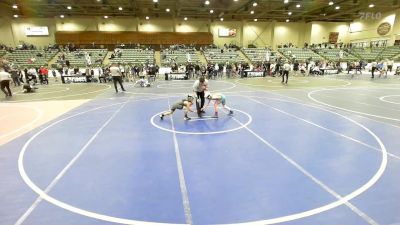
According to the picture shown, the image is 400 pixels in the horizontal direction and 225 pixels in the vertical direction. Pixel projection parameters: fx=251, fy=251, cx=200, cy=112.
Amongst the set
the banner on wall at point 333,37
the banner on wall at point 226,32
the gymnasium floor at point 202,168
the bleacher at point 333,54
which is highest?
the banner on wall at point 226,32

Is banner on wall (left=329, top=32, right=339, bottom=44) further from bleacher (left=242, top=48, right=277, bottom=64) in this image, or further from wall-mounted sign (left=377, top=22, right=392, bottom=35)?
bleacher (left=242, top=48, right=277, bottom=64)

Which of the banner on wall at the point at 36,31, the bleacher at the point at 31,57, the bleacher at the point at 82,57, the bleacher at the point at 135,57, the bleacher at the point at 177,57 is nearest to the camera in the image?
the bleacher at the point at 31,57

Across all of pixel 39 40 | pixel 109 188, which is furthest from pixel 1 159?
pixel 39 40

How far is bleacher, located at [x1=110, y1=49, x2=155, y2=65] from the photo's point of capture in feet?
109

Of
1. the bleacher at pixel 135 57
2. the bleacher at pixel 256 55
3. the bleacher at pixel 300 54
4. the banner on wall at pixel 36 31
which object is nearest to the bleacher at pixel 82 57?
the bleacher at pixel 135 57

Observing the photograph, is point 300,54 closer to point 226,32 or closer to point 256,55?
point 256,55

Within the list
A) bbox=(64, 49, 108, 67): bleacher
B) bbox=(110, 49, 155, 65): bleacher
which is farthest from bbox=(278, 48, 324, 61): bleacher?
bbox=(64, 49, 108, 67): bleacher

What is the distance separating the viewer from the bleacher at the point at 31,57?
1271 inches

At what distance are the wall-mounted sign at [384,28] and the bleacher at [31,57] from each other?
49713 mm

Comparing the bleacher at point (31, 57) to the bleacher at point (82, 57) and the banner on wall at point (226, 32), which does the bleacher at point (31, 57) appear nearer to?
the bleacher at point (82, 57)

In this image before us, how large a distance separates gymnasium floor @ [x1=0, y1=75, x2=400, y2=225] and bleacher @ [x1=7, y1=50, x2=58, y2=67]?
2719 centimetres

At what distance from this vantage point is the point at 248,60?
36.6m

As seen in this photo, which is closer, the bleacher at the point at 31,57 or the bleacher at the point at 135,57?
the bleacher at the point at 31,57

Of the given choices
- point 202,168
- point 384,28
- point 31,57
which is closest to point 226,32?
point 384,28
